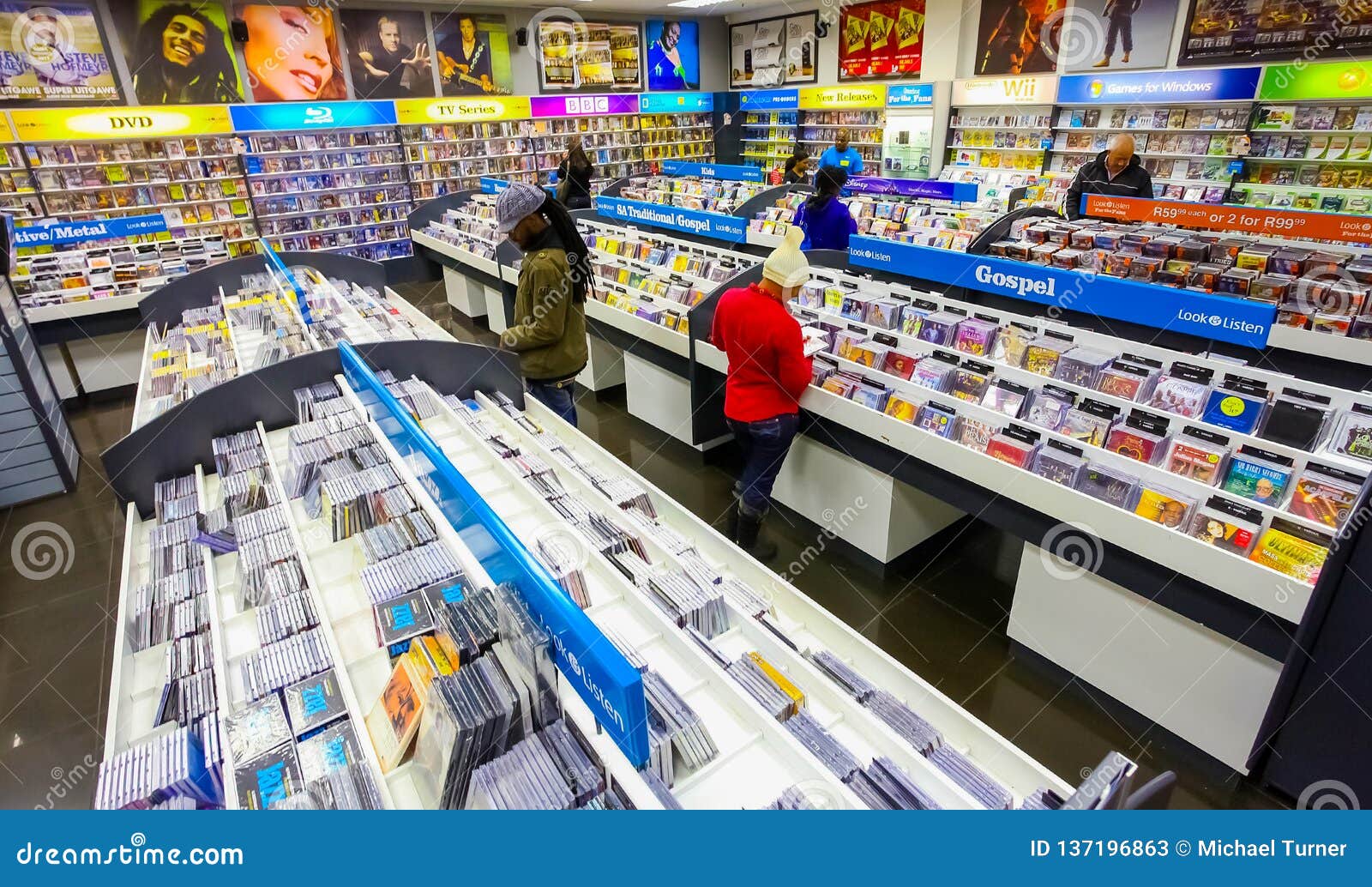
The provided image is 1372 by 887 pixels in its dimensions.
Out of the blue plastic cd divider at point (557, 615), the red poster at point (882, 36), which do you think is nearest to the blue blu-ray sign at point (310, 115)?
the red poster at point (882, 36)

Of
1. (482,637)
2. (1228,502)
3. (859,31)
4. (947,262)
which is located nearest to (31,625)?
(482,637)

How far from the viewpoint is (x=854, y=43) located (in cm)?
1455

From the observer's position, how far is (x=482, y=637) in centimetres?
202

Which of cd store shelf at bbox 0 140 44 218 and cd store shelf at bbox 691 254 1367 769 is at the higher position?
cd store shelf at bbox 0 140 44 218

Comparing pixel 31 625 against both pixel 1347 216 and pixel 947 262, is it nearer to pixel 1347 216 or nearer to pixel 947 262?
pixel 947 262

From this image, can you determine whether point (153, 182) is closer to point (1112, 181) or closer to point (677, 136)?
point (677, 136)

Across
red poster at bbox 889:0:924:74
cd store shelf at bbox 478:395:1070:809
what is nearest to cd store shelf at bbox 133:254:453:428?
cd store shelf at bbox 478:395:1070:809

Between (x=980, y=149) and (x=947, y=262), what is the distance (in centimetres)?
885

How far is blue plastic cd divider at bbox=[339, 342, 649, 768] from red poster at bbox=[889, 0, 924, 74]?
1411cm

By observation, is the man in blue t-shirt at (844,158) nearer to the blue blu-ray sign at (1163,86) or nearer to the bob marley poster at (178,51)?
the blue blu-ray sign at (1163,86)

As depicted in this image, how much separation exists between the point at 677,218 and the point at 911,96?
25.8 feet

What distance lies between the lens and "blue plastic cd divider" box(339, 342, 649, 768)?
Result: 4.64ft

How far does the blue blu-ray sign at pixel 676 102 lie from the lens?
15648 millimetres

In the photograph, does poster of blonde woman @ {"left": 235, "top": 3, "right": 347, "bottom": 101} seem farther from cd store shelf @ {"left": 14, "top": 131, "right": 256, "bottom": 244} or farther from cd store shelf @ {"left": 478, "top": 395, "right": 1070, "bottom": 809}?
cd store shelf @ {"left": 478, "top": 395, "right": 1070, "bottom": 809}
